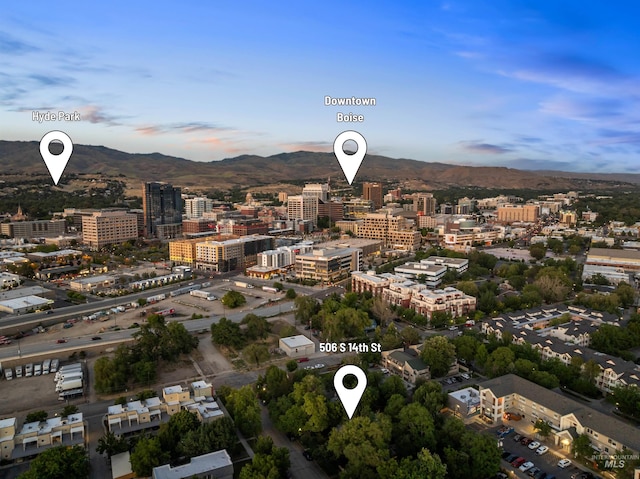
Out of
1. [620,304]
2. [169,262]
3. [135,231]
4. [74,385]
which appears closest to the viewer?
[74,385]

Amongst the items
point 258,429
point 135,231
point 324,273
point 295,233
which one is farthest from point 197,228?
point 258,429

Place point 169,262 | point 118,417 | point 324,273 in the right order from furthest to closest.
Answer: point 169,262
point 324,273
point 118,417

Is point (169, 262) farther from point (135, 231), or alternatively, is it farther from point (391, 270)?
point (391, 270)

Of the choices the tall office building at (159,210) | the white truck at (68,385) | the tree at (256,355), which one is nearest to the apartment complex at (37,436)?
the white truck at (68,385)

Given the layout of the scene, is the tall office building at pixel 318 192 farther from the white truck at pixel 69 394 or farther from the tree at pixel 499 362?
the white truck at pixel 69 394

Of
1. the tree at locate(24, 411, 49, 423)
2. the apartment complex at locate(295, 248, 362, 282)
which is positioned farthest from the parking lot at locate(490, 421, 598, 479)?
the apartment complex at locate(295, 248, 362, 282)

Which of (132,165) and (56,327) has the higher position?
(132,165)

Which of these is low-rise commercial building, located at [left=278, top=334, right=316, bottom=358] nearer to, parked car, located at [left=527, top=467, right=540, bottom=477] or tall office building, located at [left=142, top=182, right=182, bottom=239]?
parked car, located at [left=527, top=467, right=540, bottom=477]
